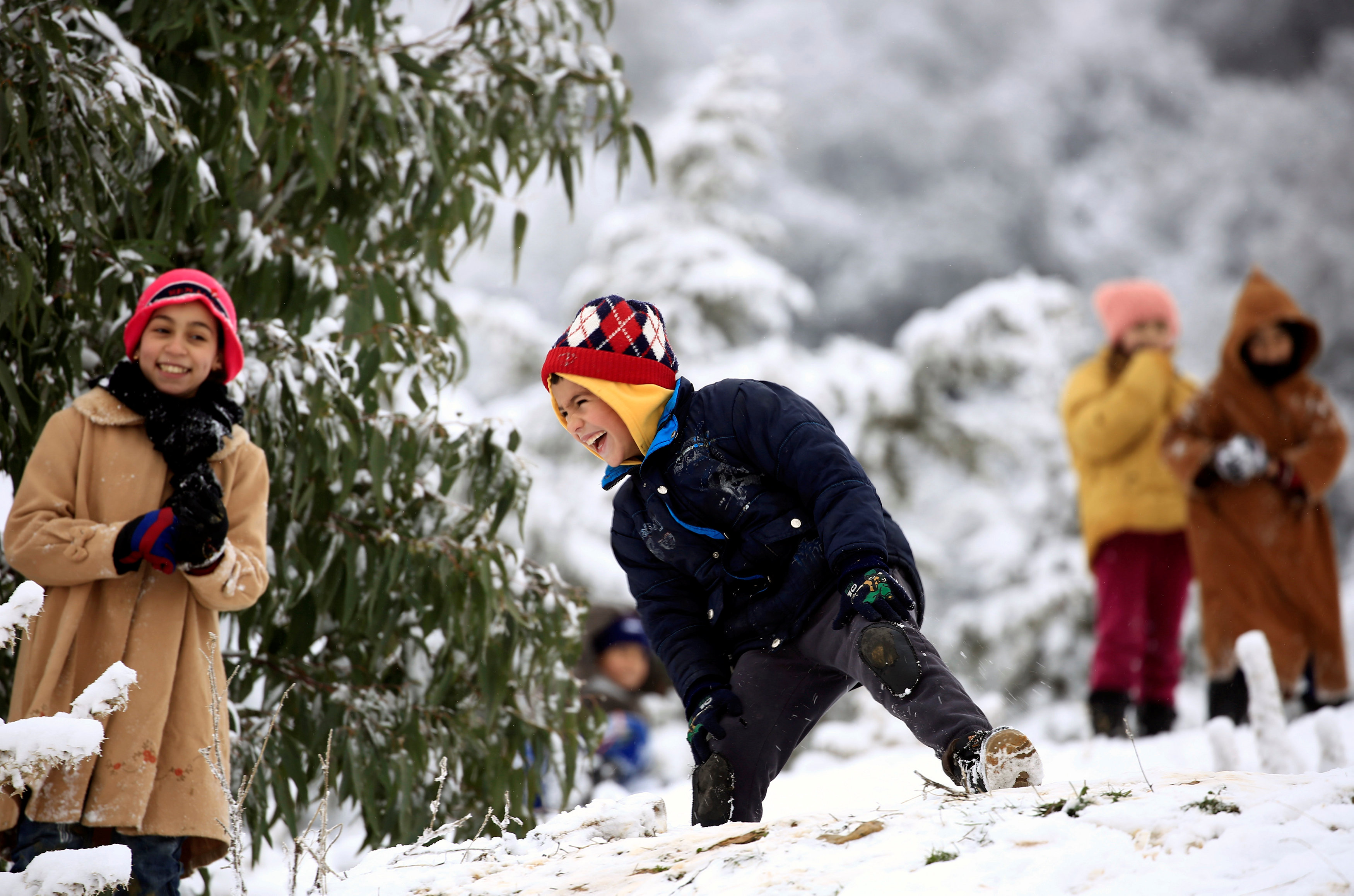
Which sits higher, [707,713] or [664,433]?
[664,433]

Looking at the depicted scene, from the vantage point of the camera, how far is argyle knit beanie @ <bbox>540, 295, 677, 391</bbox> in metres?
2.50

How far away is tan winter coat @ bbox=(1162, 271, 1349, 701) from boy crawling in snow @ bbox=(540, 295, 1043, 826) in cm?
341

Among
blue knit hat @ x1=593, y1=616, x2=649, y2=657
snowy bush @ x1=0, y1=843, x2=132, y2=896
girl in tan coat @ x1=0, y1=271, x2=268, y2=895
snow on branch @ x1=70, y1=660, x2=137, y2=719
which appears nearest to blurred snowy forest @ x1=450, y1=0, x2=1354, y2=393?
blue knit hat @ x1=593, y1=616, x2=649, y2=657

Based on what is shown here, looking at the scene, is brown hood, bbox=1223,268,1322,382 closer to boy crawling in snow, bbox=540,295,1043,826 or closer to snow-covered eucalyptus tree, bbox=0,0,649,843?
snow-covered eucalyptus tree, bbox=0,0,649,843

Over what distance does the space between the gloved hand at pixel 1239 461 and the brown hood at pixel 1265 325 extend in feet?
1.75

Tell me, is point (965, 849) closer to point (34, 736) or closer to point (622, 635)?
point (34, 736)

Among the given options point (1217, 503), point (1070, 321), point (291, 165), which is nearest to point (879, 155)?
point (1070, 321)

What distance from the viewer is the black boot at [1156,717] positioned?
5.52 meters

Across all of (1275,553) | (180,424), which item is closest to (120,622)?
(180,424)

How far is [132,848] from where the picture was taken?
2.36 meters

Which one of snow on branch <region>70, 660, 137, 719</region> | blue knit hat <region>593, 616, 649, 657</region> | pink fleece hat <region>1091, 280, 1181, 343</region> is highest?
pink fleece hat <region>1091, 280, 1181, 343</region>

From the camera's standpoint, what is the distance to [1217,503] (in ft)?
17.6

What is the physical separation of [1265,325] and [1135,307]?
0.65m

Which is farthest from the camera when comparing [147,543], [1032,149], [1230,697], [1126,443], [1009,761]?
[1032,149]
